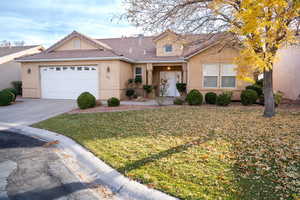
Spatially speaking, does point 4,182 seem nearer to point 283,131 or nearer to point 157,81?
point 283,131

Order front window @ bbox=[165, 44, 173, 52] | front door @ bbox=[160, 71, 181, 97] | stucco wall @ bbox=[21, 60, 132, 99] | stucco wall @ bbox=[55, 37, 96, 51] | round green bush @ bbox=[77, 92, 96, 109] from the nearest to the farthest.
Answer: round green bush @ bbox=[77, 92, 96, 109], stucco wall @ bbox=[21, 60, 132, 99], stucco wall @ bbox=[55, 37, 96, 51], front window @ bbox=[165, 44, 173, 52], front door @ bbox=[160, 71, 181, 97]

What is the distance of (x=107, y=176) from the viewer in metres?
3.54

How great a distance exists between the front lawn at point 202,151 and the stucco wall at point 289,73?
6594 millimetres

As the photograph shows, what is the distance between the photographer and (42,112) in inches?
399

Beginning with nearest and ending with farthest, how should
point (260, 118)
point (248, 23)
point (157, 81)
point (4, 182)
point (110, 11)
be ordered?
point (4, 182) < point (248, 23) < point (110, 11) < point (260, 118) < point (157, 81)

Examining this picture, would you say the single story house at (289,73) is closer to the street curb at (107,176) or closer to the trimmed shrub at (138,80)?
the trimmed shrub at (138,80)

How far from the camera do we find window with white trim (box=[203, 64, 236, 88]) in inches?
512

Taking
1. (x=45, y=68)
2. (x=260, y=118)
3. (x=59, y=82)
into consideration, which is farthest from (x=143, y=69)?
(x=260, y=118)

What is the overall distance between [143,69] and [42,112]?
853cm

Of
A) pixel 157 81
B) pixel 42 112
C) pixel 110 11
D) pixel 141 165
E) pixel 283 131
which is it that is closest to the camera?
pixel 141 165

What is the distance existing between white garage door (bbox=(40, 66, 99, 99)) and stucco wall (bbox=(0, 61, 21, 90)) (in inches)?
208

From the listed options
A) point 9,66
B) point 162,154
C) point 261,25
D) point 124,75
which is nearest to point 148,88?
point 124,75

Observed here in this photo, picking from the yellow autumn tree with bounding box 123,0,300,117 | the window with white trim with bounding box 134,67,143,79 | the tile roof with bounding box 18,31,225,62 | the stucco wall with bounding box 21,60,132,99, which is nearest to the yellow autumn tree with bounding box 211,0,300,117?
the yellow autumn tree with bounding box 123,0,300,117

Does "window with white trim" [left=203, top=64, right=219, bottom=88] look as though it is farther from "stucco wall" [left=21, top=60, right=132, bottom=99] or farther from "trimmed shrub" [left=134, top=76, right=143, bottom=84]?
"stucco wall" [left=21, top=60, right=132, bottom=99]
